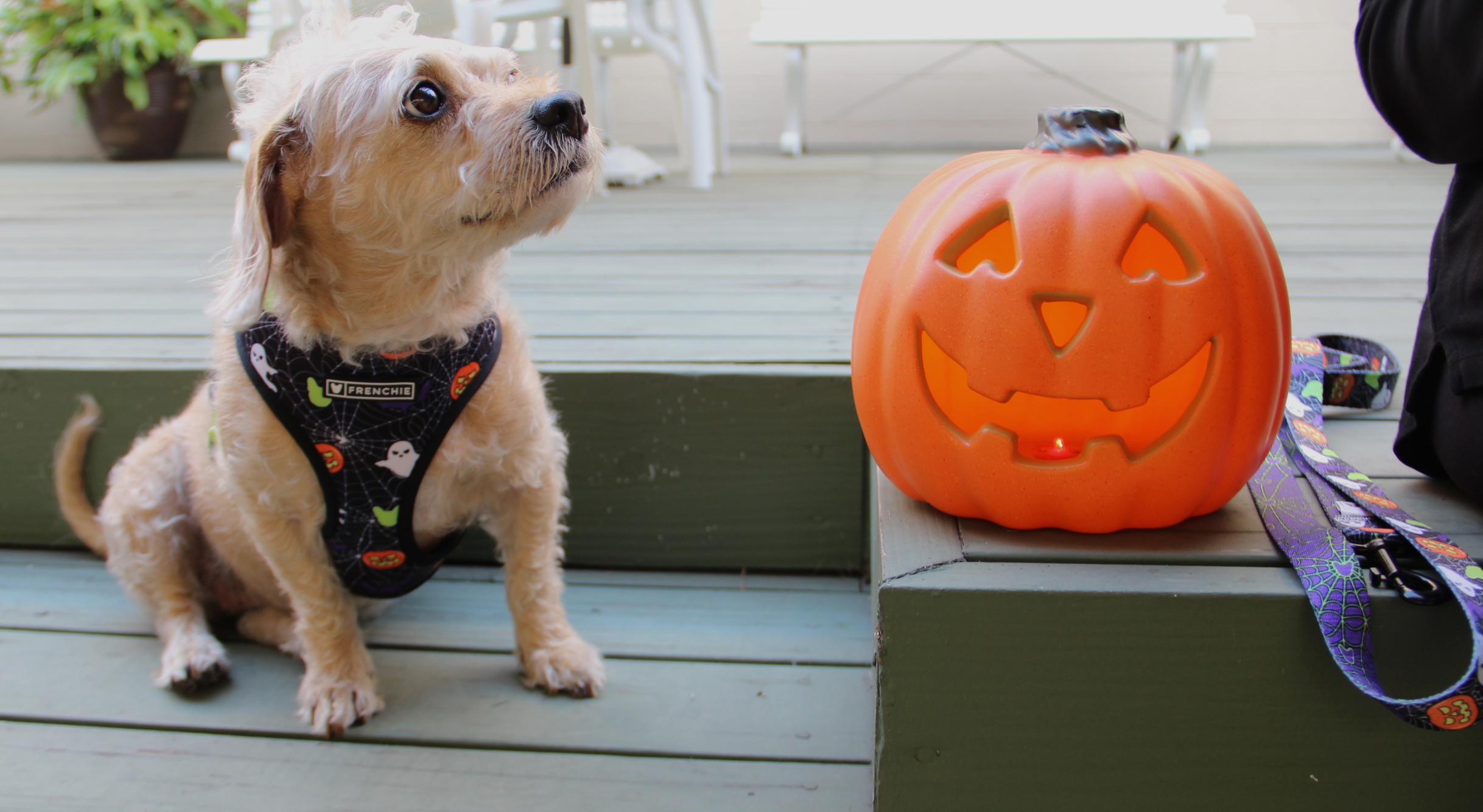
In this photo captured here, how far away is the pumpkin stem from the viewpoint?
1139 mm

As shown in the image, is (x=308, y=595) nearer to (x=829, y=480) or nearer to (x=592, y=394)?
(x=592, y=394)

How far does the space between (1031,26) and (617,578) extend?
4.81m

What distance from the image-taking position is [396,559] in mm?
1632

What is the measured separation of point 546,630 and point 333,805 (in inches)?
16.6

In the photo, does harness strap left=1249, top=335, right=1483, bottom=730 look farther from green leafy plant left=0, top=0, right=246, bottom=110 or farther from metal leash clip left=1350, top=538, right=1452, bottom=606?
green leafy plant left=0, top=0, right=246, bottom=110

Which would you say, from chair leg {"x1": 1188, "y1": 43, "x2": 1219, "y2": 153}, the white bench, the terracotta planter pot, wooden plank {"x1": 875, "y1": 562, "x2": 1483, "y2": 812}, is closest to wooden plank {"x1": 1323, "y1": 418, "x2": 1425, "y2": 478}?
wooden plank {"x1": 875, "y1": 562, "x2": 1483, "y2": 812}

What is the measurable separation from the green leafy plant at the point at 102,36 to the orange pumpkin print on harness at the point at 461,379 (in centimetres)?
650

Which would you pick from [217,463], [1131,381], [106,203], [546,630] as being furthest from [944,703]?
[106,203]

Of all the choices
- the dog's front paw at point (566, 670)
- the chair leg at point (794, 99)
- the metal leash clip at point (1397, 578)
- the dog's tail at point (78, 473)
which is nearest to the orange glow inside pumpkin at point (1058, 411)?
the metal leash clip at point (1397, 578)

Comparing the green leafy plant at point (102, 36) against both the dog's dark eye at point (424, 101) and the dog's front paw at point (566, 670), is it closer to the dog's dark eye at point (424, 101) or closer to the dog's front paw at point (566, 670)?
the dog's dark eye at point (424, 101)

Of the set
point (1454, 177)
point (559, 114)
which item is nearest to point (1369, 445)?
point (1454, 177)

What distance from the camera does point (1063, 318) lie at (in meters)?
1.25

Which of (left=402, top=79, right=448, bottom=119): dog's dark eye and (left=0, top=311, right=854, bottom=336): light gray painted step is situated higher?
(left=402, top=79, right=448, bottom=119): dog's dark eye

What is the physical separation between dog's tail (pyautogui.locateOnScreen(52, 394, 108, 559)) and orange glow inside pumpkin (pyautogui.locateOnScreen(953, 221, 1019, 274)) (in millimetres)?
1771
